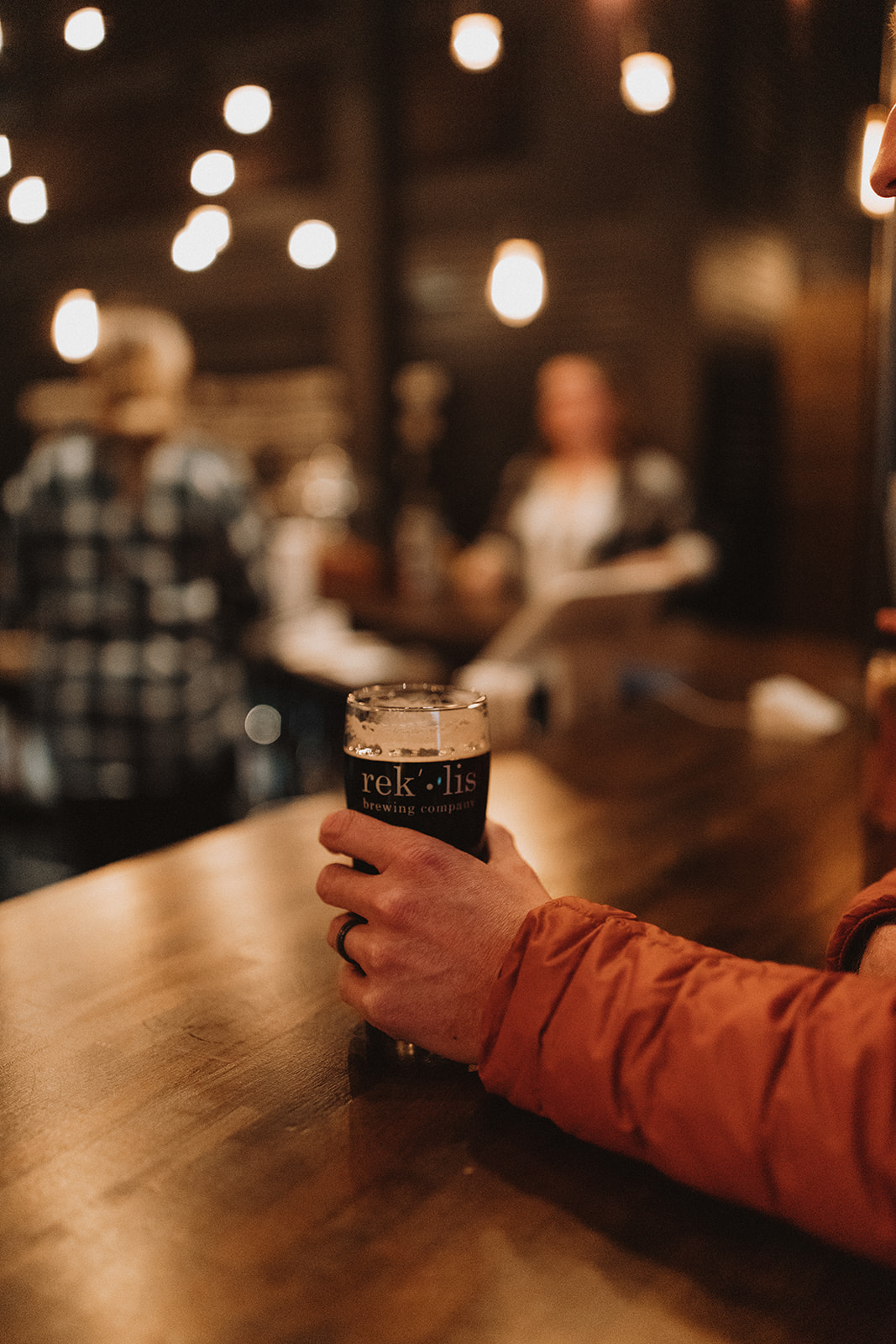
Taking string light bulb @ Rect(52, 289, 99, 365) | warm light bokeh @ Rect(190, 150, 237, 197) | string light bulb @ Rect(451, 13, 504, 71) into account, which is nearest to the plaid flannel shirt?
string light bulb @ Rect(52, 289, 99, 365)

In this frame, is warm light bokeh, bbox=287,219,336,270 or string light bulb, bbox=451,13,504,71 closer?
string light bulb, bbox=451,13,504,71

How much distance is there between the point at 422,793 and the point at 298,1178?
288 mm

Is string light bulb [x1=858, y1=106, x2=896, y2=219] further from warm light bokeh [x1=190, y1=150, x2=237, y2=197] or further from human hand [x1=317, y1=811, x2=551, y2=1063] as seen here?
human hand [x1=317, y1=811, x2=551, y2=1063]

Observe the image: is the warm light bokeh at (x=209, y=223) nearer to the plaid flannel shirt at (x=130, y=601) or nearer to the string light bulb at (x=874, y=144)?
the plaid flannel shirt at (x=130, y=601)

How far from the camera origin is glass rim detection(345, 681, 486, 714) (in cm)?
85

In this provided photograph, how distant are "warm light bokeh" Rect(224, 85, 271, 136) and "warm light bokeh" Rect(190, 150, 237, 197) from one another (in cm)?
7

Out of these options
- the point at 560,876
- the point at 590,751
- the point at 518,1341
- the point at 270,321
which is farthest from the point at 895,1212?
the point at 270,321

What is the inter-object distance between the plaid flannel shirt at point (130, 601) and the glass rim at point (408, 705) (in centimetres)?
164

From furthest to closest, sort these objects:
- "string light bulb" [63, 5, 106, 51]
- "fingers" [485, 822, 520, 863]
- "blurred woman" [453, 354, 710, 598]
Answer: "blurred woman" [453, 354, 710, 598] < "string light bulb" [63, 5, 106, 51] < "fingers" [485, 822, 520, 863]

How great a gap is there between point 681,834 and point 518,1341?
0.90 metres

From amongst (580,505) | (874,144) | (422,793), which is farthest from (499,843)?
(580,505)

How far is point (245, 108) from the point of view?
2211 mm

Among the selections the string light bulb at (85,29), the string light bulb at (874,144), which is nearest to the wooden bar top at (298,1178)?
the string light bulb at (874,144)

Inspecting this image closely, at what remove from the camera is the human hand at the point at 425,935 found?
31.0 inches
